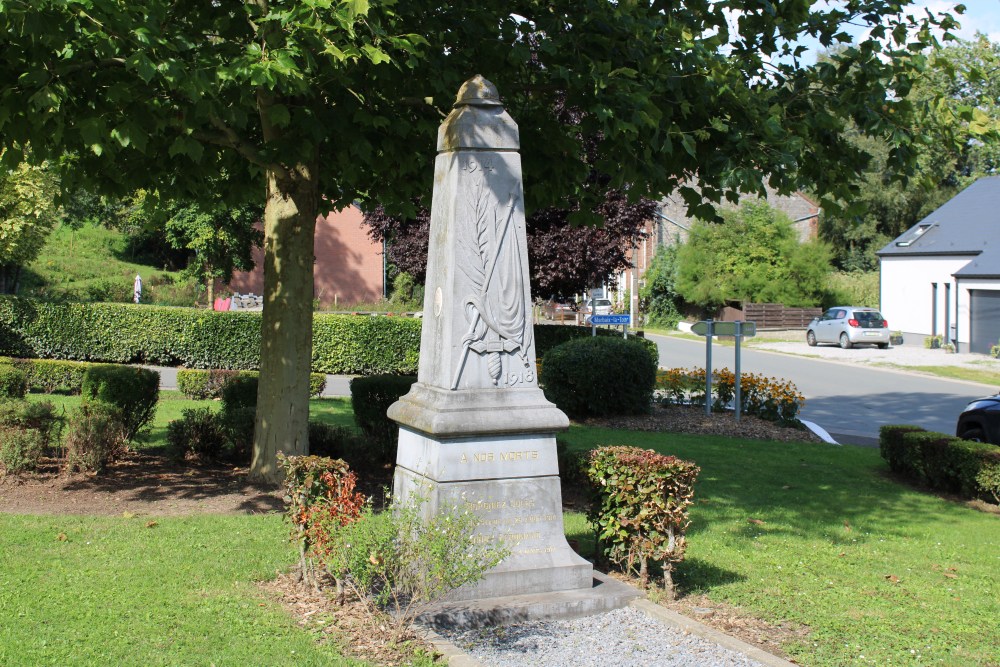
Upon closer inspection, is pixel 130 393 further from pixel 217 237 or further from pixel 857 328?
pixel 857 328

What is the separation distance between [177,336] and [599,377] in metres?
12.3

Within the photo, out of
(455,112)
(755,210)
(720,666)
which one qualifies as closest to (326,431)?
(455,112)

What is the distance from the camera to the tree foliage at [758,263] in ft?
155

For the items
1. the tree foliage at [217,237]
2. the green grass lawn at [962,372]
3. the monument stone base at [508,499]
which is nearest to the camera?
the monument stone base at [508,499]

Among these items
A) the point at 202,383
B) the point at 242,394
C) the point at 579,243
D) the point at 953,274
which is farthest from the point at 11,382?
the point at 953,274

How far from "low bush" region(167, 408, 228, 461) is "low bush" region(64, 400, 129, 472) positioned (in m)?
0.80

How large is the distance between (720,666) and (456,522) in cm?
174

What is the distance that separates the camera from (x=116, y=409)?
10531 millimetres

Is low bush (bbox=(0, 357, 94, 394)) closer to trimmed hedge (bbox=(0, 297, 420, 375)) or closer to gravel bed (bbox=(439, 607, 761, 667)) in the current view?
trimmed hedge (bbox=(0, 297, 420, 375))

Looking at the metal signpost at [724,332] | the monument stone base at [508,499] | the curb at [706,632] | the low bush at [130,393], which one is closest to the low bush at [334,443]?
the low bush at [130,393]

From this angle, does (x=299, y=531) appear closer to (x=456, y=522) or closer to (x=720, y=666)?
(x=456, y=522)

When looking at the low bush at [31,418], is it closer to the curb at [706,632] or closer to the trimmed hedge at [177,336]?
the curb at [706,632]

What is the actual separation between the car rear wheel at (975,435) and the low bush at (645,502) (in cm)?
802

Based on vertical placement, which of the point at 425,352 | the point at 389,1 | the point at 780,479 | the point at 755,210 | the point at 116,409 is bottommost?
the point at 780,479
